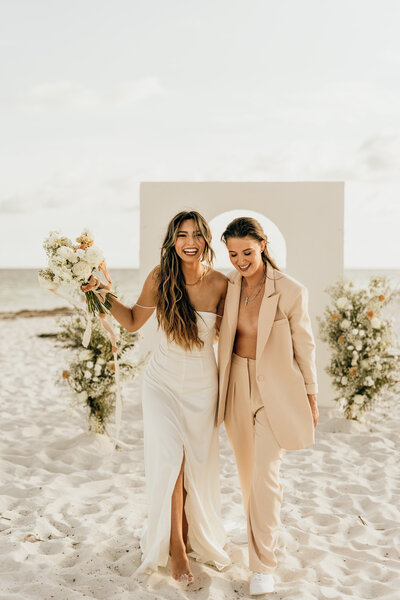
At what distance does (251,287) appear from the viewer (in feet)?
13.2

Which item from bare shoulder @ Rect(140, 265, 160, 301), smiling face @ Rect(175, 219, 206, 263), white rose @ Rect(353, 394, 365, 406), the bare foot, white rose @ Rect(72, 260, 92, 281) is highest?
smiling face @ Rect(175, 219, 206, 263)

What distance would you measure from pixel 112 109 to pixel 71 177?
13.2m

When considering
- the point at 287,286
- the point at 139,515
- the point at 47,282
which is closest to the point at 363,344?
the point at 139,515

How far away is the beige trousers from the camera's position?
3.72 metres

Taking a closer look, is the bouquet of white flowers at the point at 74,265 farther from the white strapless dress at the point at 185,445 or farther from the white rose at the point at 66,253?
the white strapless dress at the point at 185,445

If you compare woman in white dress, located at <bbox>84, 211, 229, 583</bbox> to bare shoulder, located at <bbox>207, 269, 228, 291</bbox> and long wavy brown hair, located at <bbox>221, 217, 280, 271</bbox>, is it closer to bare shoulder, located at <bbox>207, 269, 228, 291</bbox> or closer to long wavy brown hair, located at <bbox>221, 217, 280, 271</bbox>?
bare shoulder, located at <bbox>207, 269, 228, 291</bbox>

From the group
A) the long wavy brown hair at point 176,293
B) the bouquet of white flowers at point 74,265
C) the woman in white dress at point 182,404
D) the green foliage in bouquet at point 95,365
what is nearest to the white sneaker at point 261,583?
the woman in white dress at point 182,404

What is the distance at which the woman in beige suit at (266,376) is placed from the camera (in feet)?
12.2

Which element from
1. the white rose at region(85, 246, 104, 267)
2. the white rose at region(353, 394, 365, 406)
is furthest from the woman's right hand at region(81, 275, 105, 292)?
the white rose at region(353, 394, 365, 406)

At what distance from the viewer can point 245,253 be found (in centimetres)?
384

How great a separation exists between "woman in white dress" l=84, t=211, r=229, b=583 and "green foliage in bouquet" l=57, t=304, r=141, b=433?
7.29 ft

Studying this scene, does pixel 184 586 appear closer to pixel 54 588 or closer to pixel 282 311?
pixel 54 588

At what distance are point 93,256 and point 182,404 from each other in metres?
1.14

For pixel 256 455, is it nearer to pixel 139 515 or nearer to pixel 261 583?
pixel 261 583
